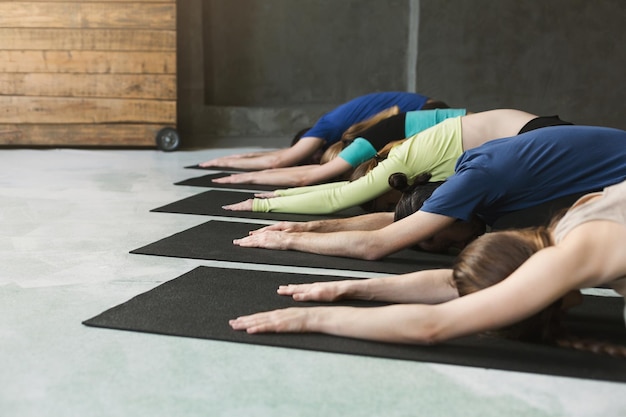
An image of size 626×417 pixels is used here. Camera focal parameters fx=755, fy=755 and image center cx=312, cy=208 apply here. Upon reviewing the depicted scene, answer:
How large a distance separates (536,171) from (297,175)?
2374 millimetres

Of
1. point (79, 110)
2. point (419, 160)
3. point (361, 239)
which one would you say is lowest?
point (79, 110)

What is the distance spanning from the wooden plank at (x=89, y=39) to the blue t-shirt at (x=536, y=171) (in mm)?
4824

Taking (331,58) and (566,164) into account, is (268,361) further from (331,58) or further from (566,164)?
(331,58)

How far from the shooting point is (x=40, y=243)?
10.5ft

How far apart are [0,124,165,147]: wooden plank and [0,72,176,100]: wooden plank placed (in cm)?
29

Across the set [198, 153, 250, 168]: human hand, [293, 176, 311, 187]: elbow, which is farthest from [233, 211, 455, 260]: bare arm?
[198, 153, 250, 168]: human hand

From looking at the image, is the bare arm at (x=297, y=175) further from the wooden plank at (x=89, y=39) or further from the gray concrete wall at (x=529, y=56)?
the gray concrete wall at (x=529, y=56)

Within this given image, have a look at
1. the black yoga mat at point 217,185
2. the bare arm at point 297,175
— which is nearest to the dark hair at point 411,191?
the bare arm at point 297,175

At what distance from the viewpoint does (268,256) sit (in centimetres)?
298

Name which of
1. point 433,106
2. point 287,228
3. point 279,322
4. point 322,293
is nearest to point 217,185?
point 433,106

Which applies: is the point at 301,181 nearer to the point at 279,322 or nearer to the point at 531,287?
the point at 279,322

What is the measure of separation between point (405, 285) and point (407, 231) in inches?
16.9

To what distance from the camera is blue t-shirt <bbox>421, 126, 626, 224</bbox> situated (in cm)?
247

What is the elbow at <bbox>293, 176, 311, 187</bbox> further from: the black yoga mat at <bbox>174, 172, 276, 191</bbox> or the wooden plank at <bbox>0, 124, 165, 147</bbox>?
the wooden plank at <bbox>0, 124, 165, 147</bbox>
